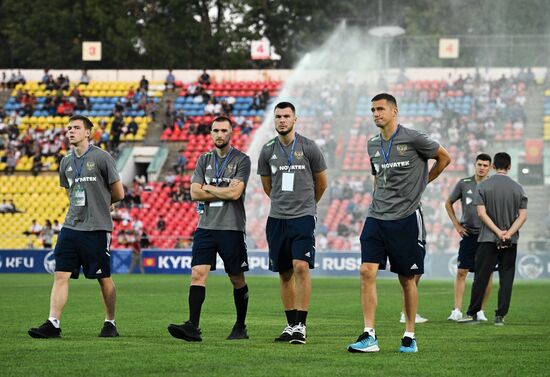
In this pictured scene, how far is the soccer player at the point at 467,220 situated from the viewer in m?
16.0

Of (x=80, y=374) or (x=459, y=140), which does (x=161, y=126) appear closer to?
(x=459, y=140)

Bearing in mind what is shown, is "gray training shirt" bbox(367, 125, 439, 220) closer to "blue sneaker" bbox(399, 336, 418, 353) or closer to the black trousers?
"blue sneaker" bbox(399, 336, 418, 353)

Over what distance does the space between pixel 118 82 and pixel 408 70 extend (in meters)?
13.6

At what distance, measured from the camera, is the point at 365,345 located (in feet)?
34.3

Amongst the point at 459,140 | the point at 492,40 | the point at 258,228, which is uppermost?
the point at 492,40

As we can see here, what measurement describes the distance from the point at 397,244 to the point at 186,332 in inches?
87.9

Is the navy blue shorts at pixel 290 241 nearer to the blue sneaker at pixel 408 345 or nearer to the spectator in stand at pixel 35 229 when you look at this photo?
the blue sneaker at pixel 408 345

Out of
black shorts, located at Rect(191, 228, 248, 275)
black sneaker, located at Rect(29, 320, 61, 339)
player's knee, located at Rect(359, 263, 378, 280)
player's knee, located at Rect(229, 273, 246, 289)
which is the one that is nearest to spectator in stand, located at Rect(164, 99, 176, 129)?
player's knee, located at Rect(229, 273, 246, 289)

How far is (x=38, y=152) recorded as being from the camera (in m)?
47.7

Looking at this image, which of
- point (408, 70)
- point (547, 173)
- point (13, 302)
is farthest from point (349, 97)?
point (13, 302)

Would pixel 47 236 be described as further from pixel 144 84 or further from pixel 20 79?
pixel 20 79

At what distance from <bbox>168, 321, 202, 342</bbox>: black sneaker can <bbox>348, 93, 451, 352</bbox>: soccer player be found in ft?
6.00

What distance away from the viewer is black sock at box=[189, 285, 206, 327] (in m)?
11.7

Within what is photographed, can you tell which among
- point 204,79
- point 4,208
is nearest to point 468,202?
point 4,208
